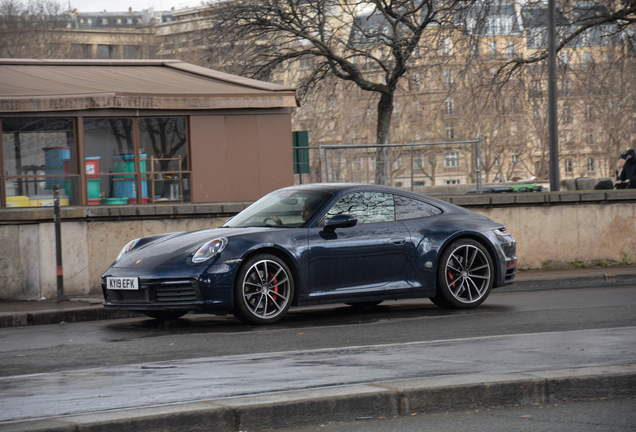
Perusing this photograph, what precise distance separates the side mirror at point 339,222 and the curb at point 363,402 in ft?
11.6

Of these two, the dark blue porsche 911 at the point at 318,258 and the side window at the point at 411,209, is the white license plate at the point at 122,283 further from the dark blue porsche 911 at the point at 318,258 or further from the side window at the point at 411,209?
the side window at the point at 411,209

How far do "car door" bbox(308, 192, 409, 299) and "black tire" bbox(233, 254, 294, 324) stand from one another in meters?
0.27

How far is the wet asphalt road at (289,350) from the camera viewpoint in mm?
5137

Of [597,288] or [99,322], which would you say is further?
[597,288]

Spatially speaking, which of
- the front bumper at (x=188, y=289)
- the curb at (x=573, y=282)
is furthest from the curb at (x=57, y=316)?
the curb at (x=573, y=282)

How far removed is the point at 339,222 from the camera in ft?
27.9

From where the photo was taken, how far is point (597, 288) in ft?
38.4

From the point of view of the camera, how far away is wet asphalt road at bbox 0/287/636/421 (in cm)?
514

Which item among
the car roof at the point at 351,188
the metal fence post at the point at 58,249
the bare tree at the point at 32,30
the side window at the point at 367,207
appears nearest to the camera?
the side window at the point at 367,207

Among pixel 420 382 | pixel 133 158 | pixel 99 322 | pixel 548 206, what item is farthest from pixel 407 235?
pixel 133 158

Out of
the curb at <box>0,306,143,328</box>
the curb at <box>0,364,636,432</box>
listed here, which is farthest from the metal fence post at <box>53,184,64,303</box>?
the curb at <box>0,364,636,432</box>

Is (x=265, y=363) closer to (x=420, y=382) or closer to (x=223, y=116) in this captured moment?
(x=420, y=382)

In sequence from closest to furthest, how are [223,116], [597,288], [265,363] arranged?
[265,363] → [597,288] → [223,116]

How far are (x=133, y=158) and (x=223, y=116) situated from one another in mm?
2393
